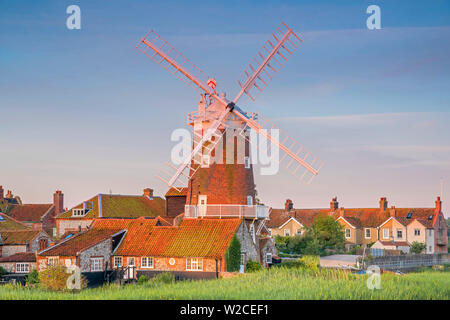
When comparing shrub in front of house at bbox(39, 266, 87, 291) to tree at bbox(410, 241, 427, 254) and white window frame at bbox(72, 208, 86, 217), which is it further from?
tree at bbox(410, 241, 427, 254)

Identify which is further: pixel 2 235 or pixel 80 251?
pixel 2 235

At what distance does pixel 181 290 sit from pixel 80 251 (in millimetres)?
13430

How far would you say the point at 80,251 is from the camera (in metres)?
41.5

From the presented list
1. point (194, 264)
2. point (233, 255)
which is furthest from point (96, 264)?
point (233, 255)

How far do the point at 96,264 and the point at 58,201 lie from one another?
41.0m

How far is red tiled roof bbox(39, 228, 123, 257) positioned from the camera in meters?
42.1

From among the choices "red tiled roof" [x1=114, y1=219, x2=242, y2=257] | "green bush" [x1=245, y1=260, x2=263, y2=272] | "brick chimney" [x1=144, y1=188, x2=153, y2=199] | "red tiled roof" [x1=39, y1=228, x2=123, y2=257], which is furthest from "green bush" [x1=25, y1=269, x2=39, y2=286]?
"brick chimney" [x1=144, y1=188, x2=153, y2=199]

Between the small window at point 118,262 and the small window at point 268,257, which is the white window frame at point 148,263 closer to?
the small window at point 118,262

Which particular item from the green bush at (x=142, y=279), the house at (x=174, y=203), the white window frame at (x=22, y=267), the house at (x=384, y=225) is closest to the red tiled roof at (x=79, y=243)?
the green bush at (x=142, y=279)

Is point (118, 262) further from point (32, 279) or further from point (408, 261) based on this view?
point (408, 261)

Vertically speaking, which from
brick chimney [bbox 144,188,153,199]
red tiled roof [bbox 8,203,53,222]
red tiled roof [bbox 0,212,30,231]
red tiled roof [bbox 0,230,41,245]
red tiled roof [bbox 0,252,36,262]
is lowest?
red tiled roof [bbox 0,252,36,262]

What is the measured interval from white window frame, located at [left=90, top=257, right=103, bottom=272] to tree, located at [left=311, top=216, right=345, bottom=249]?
30.5 metres
